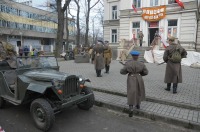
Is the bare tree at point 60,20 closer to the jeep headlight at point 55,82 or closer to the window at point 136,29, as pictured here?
the window at point 136,29

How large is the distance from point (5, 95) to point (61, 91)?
2.12m

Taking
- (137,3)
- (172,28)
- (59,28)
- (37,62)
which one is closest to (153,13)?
(172,28)

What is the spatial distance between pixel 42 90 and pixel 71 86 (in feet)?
2.47

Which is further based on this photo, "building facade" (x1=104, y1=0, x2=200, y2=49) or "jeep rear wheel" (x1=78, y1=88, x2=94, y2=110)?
"building facade" (x1=104, y1=0, x2=200, y2=49)

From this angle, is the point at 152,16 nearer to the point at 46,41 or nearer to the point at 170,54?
the point at 170,54

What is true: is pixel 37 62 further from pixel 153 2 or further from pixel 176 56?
pixel 153 2

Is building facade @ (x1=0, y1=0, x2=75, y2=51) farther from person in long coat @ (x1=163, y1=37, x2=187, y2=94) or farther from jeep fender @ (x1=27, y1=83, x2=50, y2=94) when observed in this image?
jeep fender @ (x1=27, y1=83, x2=50, y2=94)

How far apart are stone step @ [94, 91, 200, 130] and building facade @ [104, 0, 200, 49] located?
15825 mm

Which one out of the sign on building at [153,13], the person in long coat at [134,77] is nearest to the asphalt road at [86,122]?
the person in long coat at [134,77]

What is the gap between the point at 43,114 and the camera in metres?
3.95

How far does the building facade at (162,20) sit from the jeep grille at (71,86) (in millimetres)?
17527

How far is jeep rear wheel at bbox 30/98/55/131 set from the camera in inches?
151

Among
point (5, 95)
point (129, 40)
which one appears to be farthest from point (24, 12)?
point (5, 95)

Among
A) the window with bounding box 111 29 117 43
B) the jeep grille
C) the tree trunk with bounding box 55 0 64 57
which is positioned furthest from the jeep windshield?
the window with bounding box 111 29 117 43
